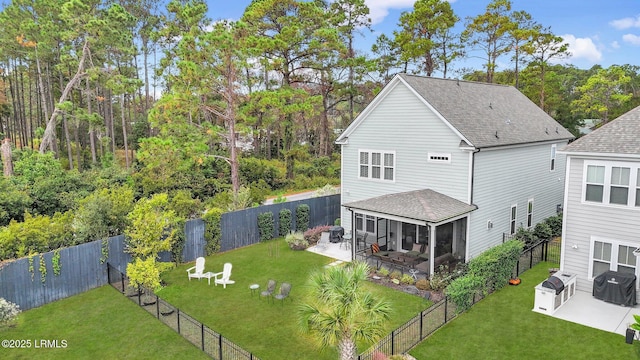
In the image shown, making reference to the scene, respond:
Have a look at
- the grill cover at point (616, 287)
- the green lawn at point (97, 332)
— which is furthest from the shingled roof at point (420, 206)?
the green lawn at point (97, 332)

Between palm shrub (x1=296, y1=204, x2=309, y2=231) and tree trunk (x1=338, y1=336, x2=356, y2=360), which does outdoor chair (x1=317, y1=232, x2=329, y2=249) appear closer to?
palm shrub (x1=296, y1=204, x2=309, y2=231)

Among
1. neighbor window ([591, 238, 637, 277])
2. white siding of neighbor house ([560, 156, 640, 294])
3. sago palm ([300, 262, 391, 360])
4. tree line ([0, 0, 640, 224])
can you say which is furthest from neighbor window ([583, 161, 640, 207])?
tree line ([0, 0, 640, 224])

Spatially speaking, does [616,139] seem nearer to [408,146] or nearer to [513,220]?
[513,220]

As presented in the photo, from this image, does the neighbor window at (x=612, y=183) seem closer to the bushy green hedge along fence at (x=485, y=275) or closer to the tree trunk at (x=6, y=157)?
the bushy green hedge along fence at (x=485, y=275)

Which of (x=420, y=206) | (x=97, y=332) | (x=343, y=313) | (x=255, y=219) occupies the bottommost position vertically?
(x=97, y=332)

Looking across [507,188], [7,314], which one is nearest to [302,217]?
[507,188]

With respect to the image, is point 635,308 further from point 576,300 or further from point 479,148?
point 479,148
